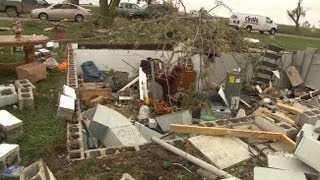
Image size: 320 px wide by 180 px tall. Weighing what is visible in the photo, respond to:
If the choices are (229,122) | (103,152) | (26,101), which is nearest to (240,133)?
(229,122)

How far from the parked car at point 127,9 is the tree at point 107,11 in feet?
14.6

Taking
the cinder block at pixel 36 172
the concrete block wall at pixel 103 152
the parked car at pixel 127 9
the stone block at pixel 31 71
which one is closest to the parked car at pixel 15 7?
the parked car at pixel 127 9

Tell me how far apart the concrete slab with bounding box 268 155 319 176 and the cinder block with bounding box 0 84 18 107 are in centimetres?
447

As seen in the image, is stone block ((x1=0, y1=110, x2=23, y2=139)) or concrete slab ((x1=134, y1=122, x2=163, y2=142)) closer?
stone block ((x1=0, y1=110, x2=23, y2=139))

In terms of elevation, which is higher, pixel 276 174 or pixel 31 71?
pixel 31 71

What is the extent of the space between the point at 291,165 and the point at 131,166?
1.90 m

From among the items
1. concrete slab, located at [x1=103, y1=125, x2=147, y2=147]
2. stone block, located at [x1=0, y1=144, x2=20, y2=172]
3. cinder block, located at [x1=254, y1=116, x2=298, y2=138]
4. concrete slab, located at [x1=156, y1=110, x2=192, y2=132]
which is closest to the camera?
stone block, located at [x1=0, y1=144, x2=20, y2=172]

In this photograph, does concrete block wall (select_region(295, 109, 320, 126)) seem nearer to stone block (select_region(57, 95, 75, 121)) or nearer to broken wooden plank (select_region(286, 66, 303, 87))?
stone block (select_region(57, 95, 75, 121))

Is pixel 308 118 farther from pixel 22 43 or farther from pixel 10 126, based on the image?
pixel 22 43

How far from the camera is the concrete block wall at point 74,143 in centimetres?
479

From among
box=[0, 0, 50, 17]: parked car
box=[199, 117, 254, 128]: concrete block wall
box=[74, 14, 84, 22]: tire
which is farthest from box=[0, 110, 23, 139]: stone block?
box=[0, 0, 50, 17]: parked car

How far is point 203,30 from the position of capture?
A: 9648 millimetres

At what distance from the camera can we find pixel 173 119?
7.62 metres

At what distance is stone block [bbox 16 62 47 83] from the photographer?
7897 mm
